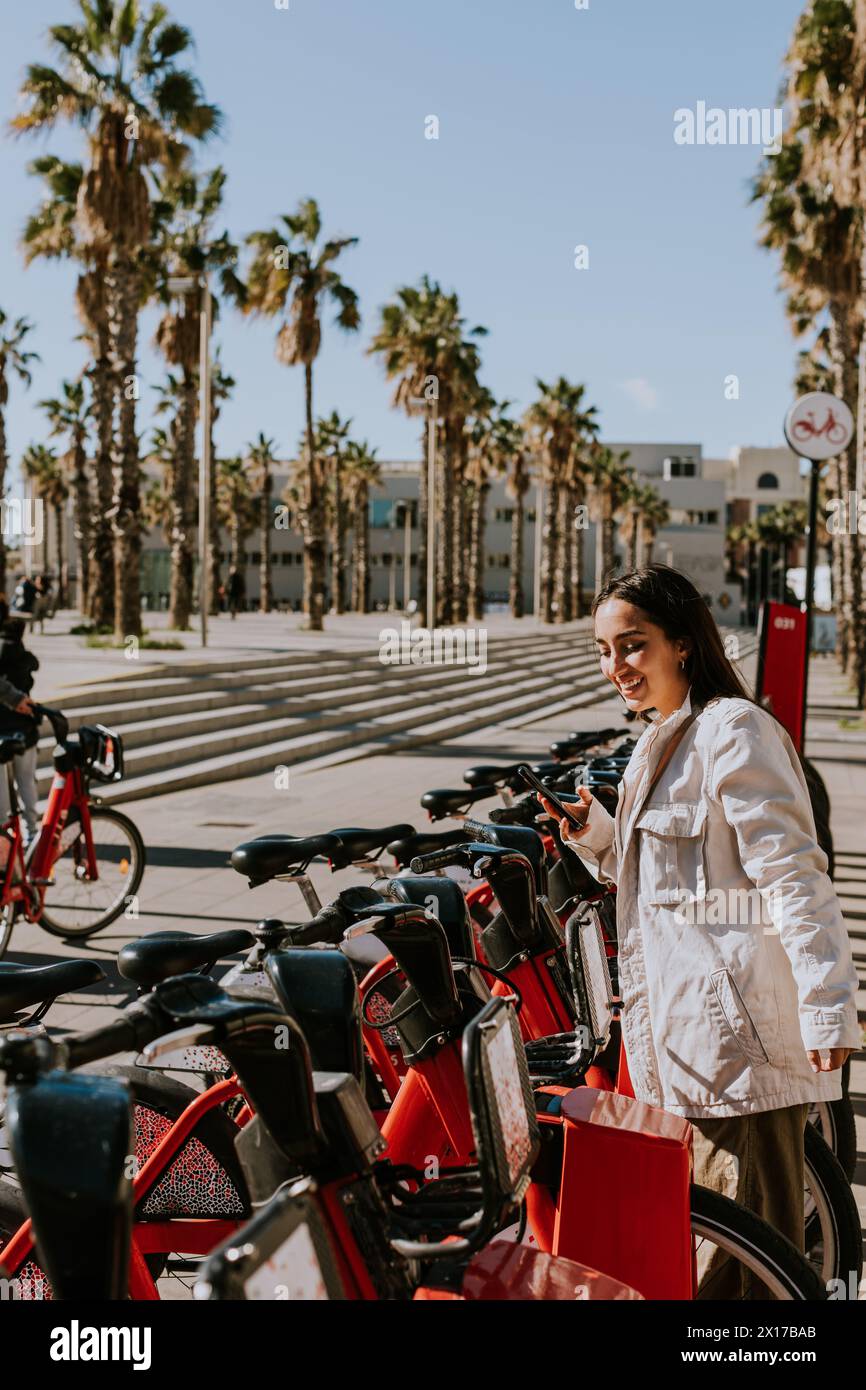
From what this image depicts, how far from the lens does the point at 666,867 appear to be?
2.44 metres

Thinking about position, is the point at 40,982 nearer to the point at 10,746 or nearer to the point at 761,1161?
the point at 761,1161

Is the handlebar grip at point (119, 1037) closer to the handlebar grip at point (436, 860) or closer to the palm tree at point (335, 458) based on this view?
the handlebar grip at point (436, 860)

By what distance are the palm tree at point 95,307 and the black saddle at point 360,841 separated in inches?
877

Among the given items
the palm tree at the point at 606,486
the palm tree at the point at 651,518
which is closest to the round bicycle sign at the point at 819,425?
the palm tree at the point at 606,486

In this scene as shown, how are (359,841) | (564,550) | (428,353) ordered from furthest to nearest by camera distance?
(564,550), (428,353), (359,841)

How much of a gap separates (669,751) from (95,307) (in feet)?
90.2

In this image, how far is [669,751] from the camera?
2479 mm

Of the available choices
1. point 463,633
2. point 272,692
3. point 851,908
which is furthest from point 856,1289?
point 463,633

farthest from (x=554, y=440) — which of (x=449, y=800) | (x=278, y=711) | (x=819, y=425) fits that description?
(x=449, y=800)

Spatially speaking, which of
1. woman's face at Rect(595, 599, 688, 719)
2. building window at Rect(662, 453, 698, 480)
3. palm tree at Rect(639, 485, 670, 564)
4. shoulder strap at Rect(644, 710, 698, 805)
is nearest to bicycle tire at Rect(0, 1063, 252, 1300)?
shoulder strap at Rect(644, 710, 698, 805)

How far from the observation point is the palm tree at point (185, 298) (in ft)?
93.2
